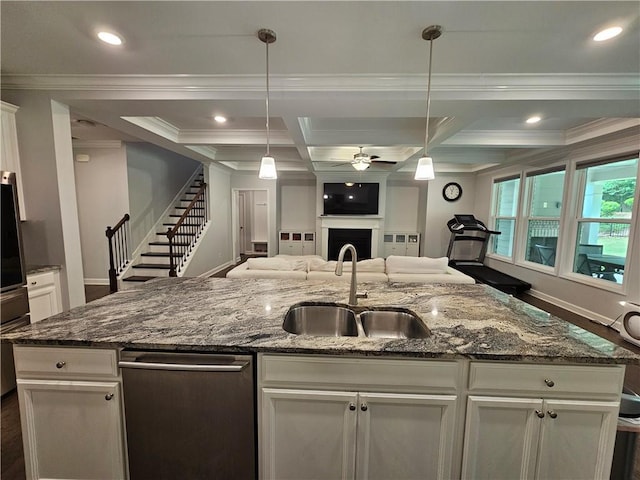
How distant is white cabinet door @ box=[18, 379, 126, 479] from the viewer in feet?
4.17

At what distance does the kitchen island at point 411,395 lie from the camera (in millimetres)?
1182

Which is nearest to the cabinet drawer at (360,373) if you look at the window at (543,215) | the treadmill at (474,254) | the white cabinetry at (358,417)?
the white cabinetry at (358,417)

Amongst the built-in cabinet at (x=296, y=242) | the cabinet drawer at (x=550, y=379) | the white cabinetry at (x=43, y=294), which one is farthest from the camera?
the built-in cabinet at (x=296, y=242)

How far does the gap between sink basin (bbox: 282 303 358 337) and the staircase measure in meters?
3.63

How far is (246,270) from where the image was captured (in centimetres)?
352

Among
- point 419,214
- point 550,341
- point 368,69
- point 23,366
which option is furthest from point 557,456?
point 419,214

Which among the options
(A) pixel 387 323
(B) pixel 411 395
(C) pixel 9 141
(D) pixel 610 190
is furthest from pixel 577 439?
(C) pixel 9 141

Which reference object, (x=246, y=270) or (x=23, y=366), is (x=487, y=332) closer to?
(x=23, y=366)

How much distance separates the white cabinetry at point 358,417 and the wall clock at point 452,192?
646cm

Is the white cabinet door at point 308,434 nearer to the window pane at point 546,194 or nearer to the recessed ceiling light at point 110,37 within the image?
the recessed ceiling light at point 110,37

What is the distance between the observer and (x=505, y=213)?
19.6 ft

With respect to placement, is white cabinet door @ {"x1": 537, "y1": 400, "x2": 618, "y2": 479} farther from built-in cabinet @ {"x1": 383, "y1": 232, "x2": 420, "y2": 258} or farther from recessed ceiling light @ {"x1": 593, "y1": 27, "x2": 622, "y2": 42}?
built-in cabinet @ {"x1": 383, "y1": 232, "x2": 420, "y2": 258}

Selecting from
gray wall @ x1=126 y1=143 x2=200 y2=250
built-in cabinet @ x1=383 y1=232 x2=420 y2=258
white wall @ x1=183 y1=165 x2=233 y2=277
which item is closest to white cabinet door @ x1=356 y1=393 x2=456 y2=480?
white wall @ x1=183 y1=165 x2=233 y2=277

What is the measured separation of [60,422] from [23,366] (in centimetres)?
32
